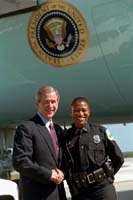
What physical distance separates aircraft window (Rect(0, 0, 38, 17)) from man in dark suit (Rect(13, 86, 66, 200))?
261cm

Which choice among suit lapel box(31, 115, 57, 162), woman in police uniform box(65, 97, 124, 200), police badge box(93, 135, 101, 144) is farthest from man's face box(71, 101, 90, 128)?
suit lapel box(31, 115, 57, 162)

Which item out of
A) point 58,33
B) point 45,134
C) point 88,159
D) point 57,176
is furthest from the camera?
point 58,33

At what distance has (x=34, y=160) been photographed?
351 centimetres

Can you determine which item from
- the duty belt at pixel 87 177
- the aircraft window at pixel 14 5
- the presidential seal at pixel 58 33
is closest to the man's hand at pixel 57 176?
the duty belt at pixel 87 177

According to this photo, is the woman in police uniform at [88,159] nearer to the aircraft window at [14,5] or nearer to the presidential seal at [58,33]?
the presidential seal at [58,33]

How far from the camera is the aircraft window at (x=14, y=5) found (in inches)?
237

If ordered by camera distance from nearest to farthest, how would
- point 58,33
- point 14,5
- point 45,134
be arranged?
1. point 45,134
2. point 58,33
3. point 14,5

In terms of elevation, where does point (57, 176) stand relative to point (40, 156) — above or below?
below

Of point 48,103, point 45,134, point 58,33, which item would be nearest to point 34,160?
point 45,134

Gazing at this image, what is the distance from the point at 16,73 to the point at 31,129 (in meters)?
2.67

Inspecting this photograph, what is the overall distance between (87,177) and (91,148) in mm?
192

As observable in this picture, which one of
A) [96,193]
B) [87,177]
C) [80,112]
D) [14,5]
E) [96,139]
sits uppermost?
[14,5]

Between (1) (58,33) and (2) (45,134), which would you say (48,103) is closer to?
(2) (45,134)

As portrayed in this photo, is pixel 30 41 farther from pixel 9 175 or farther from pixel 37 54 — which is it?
pixel 9 175
